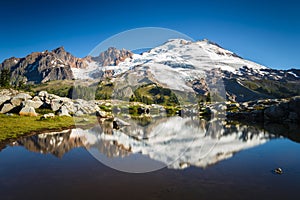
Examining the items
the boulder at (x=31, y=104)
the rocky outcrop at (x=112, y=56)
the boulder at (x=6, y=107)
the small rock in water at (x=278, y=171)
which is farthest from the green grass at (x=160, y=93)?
the boulder at (x=6, y=107)

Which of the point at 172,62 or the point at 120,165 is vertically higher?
the point at 172,62

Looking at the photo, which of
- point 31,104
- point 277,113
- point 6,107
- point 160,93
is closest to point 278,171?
point 160,93

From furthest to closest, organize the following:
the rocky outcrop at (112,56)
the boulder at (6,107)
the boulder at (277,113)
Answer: the boulder at (277,113) < the boulder at (6,107) < the rocky outcrop at (112,56)

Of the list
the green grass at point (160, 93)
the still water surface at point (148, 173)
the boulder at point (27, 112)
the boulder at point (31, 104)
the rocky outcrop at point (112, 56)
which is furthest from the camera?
the boulder at point (31, 104)

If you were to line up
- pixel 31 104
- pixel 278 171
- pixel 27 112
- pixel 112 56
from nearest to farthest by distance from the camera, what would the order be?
pixel 278 171, pixel 112 56, pixel 27 112, pixel 31 104

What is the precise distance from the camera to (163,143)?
14406 millimetres

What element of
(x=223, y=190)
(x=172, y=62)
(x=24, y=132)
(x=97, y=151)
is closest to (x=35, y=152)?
(x=97, y=151)

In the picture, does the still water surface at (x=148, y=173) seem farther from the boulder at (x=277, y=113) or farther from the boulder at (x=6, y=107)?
the boulder at (x=277, y=113)

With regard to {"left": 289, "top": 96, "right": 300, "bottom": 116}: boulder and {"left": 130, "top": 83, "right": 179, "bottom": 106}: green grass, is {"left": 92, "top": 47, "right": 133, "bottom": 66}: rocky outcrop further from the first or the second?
{"left": 289, "top": 96, "right": 300, "bottom": 116}: boulder

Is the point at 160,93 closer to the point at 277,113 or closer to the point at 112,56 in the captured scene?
the point at 112,56

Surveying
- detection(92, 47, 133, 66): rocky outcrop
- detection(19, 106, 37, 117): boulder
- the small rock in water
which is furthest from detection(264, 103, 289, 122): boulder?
detection(19, 106, 37, 117): boulder

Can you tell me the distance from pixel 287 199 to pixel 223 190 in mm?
2321

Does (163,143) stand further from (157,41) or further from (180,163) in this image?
(157,41)

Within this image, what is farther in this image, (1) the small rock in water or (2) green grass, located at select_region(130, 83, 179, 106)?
(2) green grass, located at select_region(130, 83, 179, 106)
